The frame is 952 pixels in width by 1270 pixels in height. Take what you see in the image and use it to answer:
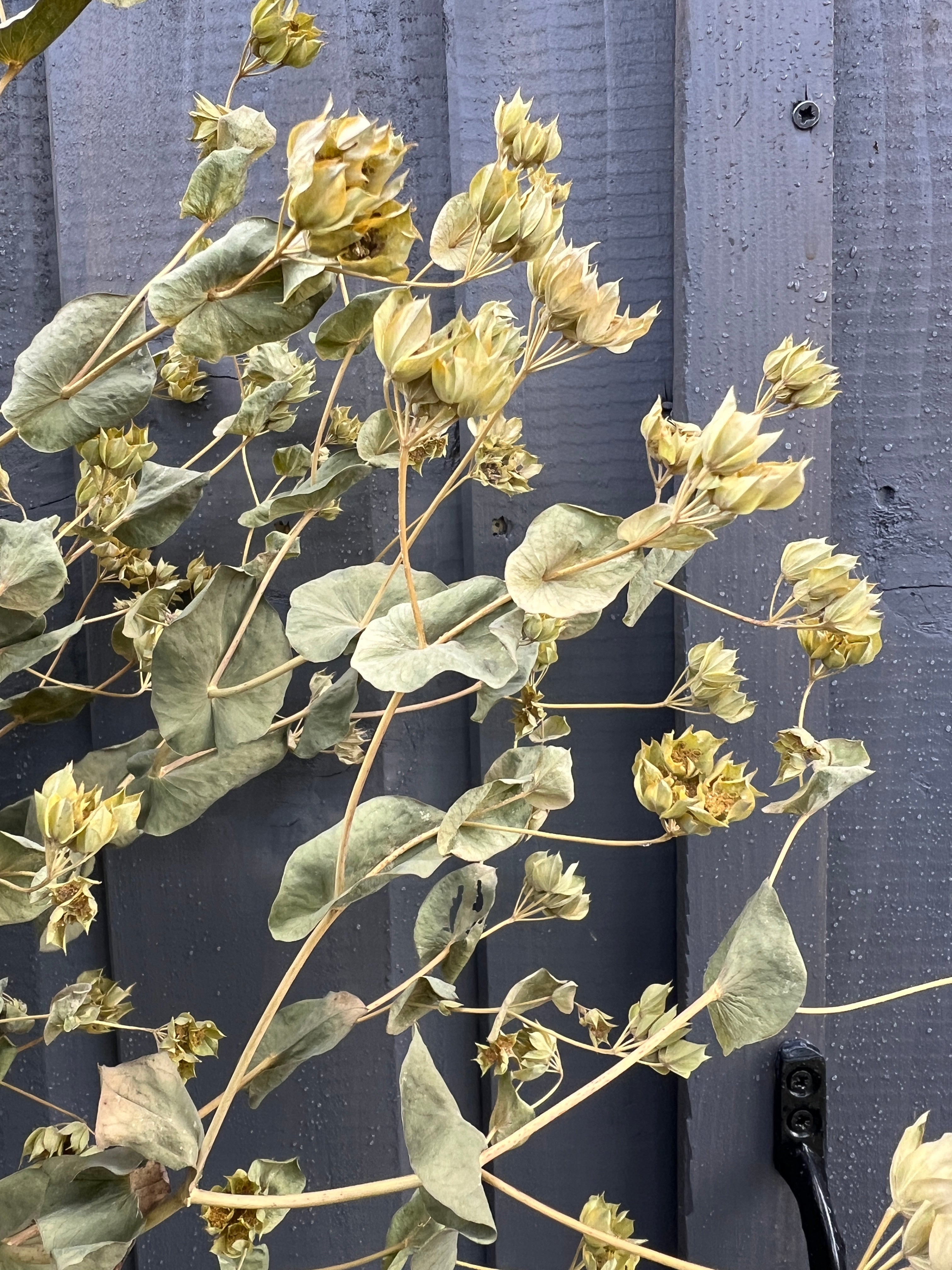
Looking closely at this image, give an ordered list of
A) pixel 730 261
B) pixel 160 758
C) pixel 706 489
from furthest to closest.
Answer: pixel 730 261 → pixel 160 758 → pixel 706 489

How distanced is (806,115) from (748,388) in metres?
0.15

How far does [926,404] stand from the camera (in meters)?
0.51

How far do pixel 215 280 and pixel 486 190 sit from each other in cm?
9

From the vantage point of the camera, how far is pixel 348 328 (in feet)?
1.05

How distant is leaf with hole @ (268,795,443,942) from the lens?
306 mm

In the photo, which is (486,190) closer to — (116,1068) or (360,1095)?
(116,1068)

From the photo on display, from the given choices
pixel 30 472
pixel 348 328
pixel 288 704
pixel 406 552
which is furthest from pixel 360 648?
pixel 30 472

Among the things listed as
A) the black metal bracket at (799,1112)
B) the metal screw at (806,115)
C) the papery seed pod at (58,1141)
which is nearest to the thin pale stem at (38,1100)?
the papery seed pod at (58,1141)

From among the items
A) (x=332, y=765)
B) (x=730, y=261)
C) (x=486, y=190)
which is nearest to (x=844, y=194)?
(x=730, y=261)

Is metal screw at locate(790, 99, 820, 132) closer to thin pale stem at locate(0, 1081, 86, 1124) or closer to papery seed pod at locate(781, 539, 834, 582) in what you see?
papery seed pod at locate(781, 539, 834, 582)

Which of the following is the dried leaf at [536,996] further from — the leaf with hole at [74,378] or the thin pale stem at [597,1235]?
the leaf with hole at [74,378]

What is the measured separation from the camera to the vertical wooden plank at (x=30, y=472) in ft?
1.64

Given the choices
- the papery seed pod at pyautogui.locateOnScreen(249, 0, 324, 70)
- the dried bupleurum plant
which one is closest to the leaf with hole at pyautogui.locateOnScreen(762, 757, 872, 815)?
the dried bupleurum plant

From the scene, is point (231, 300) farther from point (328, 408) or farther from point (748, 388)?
point (748, 388)
